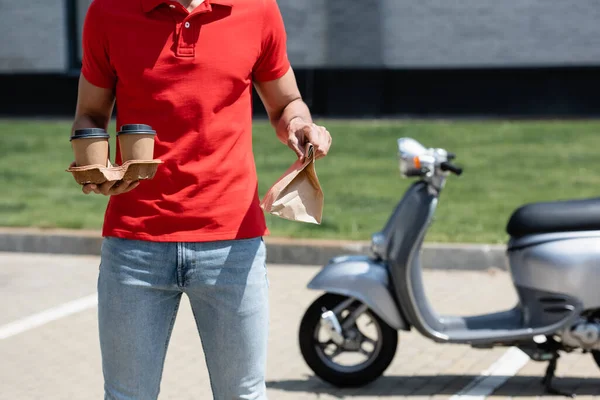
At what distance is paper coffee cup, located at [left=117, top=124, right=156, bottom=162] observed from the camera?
101 inches

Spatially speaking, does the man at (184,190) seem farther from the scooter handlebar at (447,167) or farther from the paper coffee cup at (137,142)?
the scooter handlebar at (447,167)

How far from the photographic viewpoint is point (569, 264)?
4930 mm

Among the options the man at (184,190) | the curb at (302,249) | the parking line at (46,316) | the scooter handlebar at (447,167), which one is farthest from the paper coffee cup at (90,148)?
the curb at (302,249)

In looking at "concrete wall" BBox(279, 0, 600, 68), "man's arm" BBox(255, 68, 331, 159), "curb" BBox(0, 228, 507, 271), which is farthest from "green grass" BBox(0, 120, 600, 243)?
"man's arm" BBox(255, 68, 331, 159)

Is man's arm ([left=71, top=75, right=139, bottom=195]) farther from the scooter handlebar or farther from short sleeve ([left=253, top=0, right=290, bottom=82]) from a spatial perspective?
the scooter handlebar

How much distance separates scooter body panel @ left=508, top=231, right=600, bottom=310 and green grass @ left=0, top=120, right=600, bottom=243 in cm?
354

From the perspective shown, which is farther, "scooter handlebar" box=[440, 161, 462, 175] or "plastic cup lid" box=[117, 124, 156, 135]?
"scooter handlebar" box=[440, 161, 462, 175]

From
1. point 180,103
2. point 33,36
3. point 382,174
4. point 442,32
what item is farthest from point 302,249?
point 33,36

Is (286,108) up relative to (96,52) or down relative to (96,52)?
down

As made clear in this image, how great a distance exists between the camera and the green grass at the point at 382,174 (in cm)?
965

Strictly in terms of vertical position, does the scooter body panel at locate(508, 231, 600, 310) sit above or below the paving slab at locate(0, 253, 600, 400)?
above

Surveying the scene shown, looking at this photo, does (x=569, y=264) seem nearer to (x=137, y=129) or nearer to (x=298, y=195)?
(x=298, y=195)

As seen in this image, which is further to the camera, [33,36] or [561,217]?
[33,36]

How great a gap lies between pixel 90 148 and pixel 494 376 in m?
3.45
